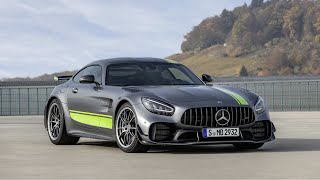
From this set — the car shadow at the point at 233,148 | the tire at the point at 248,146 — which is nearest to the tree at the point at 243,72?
the car shadow at the point at 233,148

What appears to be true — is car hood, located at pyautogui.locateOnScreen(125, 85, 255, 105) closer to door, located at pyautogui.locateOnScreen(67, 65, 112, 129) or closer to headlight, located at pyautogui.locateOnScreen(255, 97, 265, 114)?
headlight, located at pyautogui.locateOnScreen(255, 97, 265, 114)

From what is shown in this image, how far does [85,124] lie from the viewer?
39.7ft

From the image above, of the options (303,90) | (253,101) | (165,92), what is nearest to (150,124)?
(165,92)

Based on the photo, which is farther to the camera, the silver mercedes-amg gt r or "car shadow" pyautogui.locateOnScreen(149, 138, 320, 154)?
"car shadow" pyautogui.locateOnScreen(149, 138, 320, 154)

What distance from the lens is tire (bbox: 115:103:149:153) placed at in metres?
10.7

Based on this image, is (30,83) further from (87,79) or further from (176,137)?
(176,137)

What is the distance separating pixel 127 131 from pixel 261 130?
5.86 ft

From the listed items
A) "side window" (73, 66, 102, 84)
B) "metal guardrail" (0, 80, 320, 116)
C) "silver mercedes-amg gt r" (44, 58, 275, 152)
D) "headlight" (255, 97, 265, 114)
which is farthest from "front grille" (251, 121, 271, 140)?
"metal guardrail" (0, 80, 320, 116)

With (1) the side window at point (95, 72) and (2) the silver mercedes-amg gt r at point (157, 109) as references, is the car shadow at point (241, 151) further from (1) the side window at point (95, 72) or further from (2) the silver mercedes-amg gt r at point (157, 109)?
(1) the side window at point (95, 72)

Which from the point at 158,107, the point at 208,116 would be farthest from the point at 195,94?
the point at 158,107

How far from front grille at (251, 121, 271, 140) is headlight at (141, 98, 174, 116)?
1.22 meters

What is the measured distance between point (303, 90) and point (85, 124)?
22767 mm

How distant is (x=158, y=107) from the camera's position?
10.4 meters

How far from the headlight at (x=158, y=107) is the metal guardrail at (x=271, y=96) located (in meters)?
23.1
